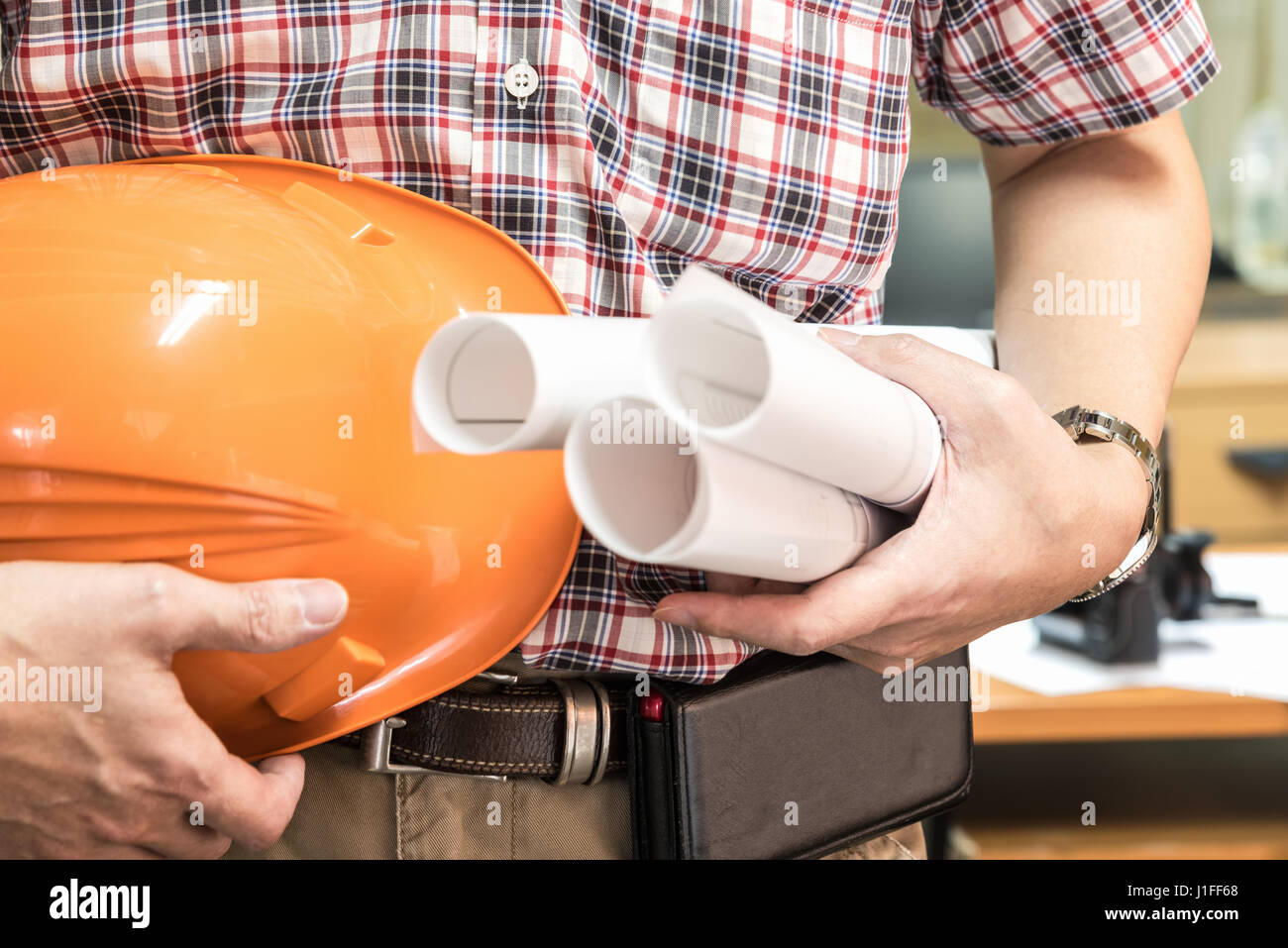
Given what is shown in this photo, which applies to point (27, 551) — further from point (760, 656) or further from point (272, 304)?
point (760, 656)

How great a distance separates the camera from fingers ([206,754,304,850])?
0.49m

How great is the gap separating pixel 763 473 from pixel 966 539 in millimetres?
180

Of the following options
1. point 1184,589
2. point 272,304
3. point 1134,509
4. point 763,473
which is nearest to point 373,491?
point 272,304

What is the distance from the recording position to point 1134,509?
0.63 metres

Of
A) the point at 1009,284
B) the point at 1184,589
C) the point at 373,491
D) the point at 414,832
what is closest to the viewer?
the point at 373,491

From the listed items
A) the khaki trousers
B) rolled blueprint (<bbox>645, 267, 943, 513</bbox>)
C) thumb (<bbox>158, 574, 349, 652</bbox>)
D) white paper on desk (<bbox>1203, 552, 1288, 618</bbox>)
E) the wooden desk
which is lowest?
the wooden desk

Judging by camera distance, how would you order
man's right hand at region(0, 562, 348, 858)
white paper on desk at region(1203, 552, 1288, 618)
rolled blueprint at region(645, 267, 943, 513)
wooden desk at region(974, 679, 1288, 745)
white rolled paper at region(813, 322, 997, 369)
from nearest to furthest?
rolled blueprint at region(645, 267, 943, 513) → man's right hand at region(0, 562, 348, 858) → white rolled paper at region(813, 322, 997, 369) → wooden desk at region(974, 679, 1288, 745) → white paper on desk at region(1203, 552, 1288, 618)

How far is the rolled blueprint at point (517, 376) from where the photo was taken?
35 centimetres

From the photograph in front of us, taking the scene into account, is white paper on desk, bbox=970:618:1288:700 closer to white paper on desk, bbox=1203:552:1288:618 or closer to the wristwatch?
white paper on desk, bbox=1203:552:1288:618

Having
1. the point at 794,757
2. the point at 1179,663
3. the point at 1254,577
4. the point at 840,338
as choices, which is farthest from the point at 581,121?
the point at 1254,577

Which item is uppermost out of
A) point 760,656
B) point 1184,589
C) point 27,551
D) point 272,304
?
point 272,304

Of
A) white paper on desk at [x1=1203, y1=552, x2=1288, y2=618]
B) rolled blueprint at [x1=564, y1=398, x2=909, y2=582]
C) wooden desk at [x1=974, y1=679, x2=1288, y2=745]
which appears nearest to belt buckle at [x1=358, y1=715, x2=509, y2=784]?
rolled blueprint at [x1=564, y1=398, x2=909, y2=582]

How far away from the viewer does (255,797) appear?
51cm

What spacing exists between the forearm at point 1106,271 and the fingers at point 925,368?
23 centimetres
